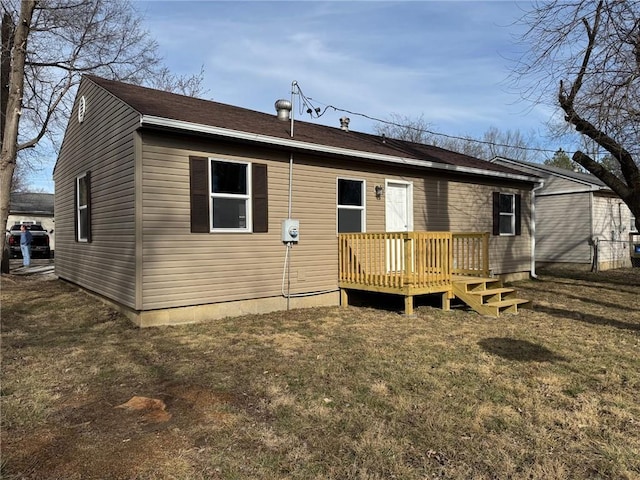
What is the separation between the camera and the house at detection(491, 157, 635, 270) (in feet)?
50.9

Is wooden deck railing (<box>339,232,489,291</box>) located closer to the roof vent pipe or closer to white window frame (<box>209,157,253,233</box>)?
white window frame (<box>209,157,253,233</box>)

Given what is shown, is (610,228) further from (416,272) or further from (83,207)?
(83,207)

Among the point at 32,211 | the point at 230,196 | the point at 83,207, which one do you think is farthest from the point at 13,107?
the point at 32,211

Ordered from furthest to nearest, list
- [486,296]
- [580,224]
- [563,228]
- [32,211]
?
[32,211]
[563,228]
[580,224]
[486,296]

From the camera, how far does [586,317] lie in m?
7.12

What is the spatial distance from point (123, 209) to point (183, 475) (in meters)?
5.23

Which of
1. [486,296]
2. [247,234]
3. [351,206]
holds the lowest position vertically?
[486,296]

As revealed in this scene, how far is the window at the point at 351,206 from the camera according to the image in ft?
28.7

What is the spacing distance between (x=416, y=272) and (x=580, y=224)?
37.6ft

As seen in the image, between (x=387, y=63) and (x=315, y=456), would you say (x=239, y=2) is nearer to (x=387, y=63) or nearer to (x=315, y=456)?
(x=387, y=63)

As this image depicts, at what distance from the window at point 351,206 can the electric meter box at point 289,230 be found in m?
1.22

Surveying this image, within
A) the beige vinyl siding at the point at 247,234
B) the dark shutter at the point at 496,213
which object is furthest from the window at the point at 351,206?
the dark shutter at the point at 496,213

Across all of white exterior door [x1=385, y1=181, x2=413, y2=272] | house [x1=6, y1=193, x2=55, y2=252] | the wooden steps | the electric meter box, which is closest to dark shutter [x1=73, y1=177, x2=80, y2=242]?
the electric meter box

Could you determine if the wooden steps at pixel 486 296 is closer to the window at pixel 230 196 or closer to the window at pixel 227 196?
the window at pixel 227 196
